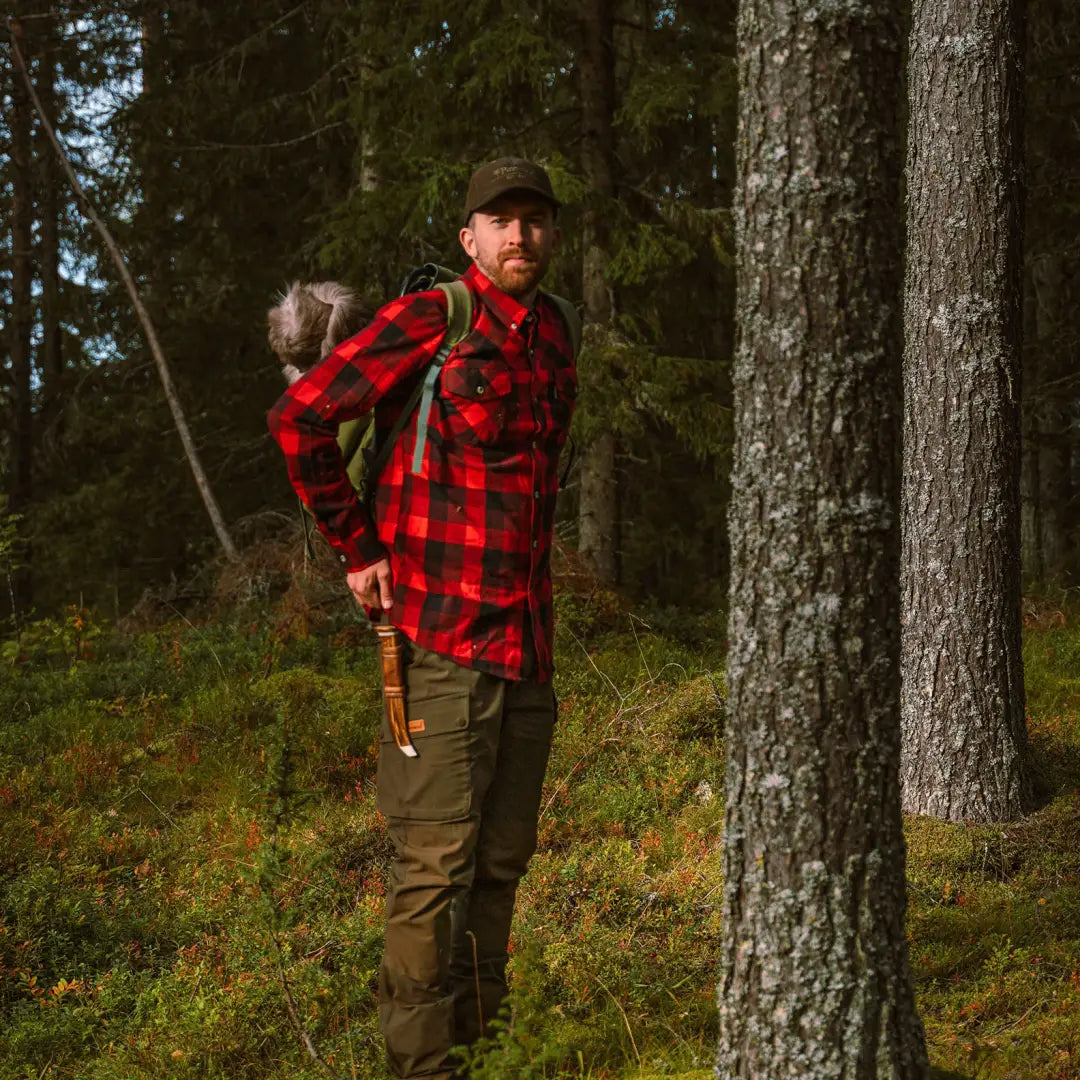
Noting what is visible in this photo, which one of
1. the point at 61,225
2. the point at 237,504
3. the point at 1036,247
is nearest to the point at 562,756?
the point at 1036,247

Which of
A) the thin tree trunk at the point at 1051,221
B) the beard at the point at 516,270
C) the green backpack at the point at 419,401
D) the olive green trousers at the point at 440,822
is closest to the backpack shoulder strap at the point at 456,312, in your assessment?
the green backpack at the point at 419,401

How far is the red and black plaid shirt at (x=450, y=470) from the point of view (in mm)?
3234

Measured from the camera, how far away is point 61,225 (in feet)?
61.2

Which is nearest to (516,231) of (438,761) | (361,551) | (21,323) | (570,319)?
(570,319)

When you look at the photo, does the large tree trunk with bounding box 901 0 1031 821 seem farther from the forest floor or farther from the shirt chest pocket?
the shirt chest pocket

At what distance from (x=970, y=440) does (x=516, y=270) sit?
296cm

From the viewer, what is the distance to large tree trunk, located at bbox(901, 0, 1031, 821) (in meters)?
5.32

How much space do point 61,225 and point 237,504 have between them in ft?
20.9

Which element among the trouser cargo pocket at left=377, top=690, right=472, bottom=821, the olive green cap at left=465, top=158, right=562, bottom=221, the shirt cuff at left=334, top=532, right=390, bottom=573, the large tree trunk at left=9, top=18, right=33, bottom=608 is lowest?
the trouser cargo pocket at left=377, top=690, right=472, bottom=821

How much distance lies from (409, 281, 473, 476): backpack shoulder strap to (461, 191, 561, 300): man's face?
13 centimetres

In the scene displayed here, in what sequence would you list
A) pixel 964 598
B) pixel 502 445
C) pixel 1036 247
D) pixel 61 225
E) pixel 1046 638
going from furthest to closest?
pixel 61 225, pixel 1036 247, pixel 1046 638, pixel 964 598, pixel 502 445

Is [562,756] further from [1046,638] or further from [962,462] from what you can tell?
[1046,638]

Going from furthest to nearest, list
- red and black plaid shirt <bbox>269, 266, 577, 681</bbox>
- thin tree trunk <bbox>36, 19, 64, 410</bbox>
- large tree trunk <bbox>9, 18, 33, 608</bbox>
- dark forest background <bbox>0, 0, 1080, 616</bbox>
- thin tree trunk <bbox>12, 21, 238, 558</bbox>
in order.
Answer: large tree trunk <bbox>9, 18, 33, 608</bbox> < thin tree trunk <bbox>36, 19, 64, 410</bbox> < thin tree trunk <bbox>12, 21, 238, 558</bbox> < dark forest background <bbox>0, 0, 1080, 616</bbox> < red and black plaid shirt <bbox>269, 266, 577, 681</bbox>

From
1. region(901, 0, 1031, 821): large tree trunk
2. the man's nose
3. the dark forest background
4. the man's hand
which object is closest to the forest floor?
region(901, 0, 1031, 821): large tree trunk
